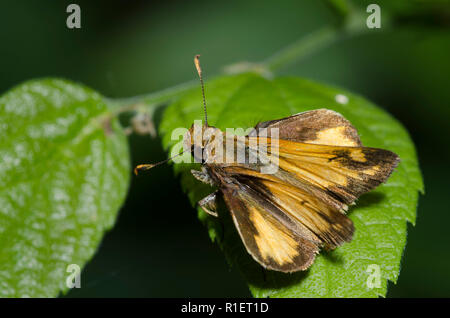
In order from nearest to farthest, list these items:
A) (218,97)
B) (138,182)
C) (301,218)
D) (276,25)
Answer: (301,218)
(218,97)
(138,182)
(276,25)

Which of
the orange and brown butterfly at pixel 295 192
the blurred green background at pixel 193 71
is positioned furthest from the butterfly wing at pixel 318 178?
the blurred green background at pixel 193 71

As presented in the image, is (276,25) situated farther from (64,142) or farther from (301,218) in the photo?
(301,218)

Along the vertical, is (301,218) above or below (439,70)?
below

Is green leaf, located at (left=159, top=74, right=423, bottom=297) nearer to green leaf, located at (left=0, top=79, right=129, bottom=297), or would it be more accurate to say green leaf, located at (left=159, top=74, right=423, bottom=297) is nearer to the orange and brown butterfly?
the orange and brown butterfly

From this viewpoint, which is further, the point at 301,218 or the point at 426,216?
the point at 426,216

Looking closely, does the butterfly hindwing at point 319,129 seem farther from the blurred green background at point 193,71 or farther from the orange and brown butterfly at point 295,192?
the blurred green background at point 193,71

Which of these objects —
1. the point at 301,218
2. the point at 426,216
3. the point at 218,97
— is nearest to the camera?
the point at 301,218

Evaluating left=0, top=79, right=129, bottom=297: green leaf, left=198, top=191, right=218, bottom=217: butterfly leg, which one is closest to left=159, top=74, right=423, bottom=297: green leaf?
left=198, top=191, right=218, bottom=217: butterfly leg

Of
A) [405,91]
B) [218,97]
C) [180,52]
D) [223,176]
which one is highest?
[180,52]

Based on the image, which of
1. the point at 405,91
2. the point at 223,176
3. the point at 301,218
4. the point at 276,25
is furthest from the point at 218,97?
the point at 276,25
